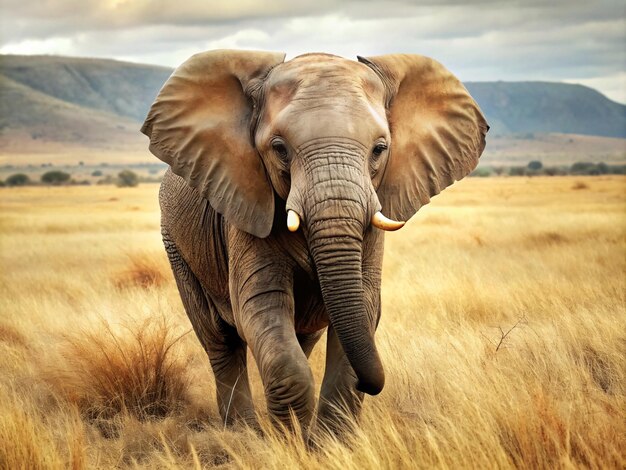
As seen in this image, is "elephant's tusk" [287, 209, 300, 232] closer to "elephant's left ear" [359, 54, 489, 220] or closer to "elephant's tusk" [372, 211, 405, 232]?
"elephant's tusk" [372, 211, 405, 232]

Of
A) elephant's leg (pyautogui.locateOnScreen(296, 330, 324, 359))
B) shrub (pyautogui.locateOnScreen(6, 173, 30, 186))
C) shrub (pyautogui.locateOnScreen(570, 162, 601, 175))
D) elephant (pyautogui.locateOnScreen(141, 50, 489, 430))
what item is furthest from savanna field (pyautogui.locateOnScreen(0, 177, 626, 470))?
shrub (pyautogui.locateOnScreen(570, 162, 601, 175))

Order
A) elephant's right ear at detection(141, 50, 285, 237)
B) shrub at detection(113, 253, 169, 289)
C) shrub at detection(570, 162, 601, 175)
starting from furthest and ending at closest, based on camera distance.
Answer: shrub at detection(570, 162, 601, 175)
shrub at detection(113, 253, 169, 289)
elephant's right ear at detection(141, 50, 285, 237)

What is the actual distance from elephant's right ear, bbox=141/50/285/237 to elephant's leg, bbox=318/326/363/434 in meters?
0.97

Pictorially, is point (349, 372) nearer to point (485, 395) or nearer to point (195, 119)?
point (485, 395)

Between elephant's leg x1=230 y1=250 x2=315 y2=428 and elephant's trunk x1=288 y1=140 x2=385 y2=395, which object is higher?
elephant's trunk x1=288 y1=140 x2=385 y2=395

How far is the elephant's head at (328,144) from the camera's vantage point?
196 inches

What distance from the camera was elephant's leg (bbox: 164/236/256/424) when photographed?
6785 millimetres

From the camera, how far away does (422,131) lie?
6066 millimetres

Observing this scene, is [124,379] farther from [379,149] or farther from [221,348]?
[379,149]

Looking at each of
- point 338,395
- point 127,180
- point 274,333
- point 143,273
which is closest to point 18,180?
point 127,180

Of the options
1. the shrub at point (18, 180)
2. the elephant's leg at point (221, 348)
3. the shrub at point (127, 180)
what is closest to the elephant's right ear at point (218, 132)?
the elephant's leg at point (221, 348)

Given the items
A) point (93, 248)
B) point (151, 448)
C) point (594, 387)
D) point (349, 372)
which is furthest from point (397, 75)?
point (93, 248)

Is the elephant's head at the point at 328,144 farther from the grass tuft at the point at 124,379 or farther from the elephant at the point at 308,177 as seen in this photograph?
the grass tuft at the point at 124,379

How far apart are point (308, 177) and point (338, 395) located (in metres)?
1.46
